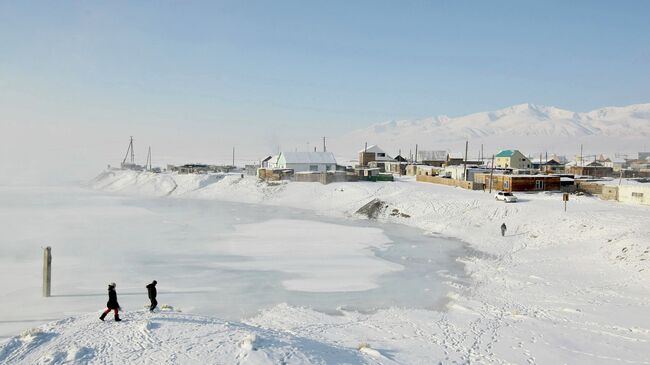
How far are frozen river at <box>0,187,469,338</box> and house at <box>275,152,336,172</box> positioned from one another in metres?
31.7

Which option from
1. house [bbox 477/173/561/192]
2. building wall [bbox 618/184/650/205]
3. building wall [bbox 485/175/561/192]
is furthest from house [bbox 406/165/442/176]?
building wall [bbox 618/184/650/205]

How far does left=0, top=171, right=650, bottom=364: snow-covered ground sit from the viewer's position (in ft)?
46.2

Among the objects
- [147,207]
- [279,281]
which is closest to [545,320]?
[279,281]

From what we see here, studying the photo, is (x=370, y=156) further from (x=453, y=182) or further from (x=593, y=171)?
(x=593, y=171)

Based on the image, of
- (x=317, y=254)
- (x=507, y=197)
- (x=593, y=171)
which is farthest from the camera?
(x=593, y=171)

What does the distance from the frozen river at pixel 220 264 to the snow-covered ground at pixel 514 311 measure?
163 centimetres

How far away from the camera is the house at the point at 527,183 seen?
4991 cm

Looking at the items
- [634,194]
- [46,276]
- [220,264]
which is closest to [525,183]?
[634,194]

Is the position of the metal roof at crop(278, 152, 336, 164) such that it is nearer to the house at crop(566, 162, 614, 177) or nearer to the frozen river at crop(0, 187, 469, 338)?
the frozen river at crop(0, 187, 469, 338)

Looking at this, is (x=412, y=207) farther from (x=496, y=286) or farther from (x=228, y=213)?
(x=496, y=286)

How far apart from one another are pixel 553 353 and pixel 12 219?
48.2 metres

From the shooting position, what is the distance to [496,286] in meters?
23.0

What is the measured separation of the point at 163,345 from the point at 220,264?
1487 cm

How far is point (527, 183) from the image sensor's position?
50.3m
